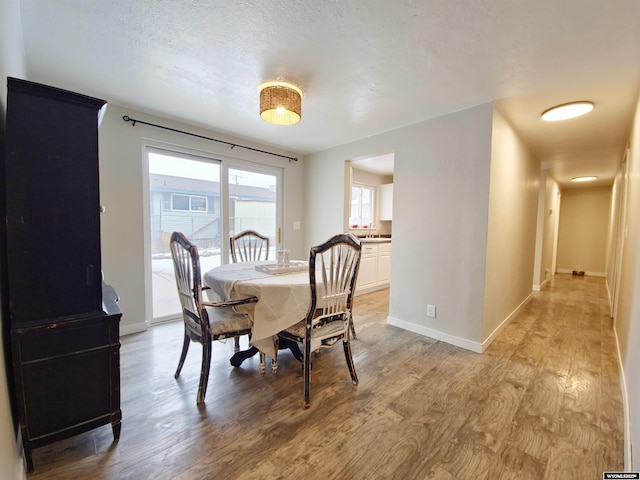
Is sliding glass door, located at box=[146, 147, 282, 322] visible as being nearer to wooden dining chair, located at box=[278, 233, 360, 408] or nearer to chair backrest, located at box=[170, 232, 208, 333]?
chair backrest, located at box=[170, 232, 208, 333]

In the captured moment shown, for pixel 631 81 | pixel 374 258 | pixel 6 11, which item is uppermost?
pixel 631 81

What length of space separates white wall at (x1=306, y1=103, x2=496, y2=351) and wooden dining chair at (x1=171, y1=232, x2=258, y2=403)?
6.28 feet

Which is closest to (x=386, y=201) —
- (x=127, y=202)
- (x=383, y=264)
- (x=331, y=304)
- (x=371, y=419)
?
(x=383, y=264)

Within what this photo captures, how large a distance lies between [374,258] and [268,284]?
3240 millimetres

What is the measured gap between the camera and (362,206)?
5.84m

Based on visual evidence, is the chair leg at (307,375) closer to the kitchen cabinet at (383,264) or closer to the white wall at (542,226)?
the kitchen cabinet at (383,264)

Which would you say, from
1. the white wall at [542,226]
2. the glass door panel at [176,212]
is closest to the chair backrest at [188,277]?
the glass door panel at [176,212]

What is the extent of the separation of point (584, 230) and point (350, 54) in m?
8.44

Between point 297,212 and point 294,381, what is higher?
point 297,212

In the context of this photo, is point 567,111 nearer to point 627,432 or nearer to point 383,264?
point 627,432

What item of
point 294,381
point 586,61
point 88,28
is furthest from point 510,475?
point 88,28

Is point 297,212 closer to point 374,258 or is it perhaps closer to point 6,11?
point 374,258

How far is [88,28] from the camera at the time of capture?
1643 mm

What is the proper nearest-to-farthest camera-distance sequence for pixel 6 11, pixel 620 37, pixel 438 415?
pixel 6 11, pixel 620 37, pixel 438 415
